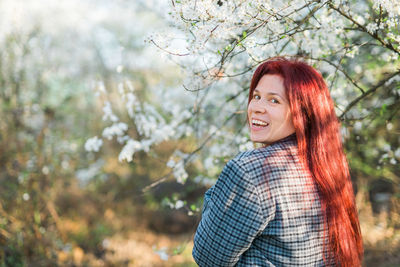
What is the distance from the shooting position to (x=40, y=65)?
4.98 meters

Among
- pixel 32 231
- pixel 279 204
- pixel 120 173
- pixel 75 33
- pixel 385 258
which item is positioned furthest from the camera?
pixel 75 33

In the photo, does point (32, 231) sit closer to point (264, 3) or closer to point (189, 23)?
point (189, 23)

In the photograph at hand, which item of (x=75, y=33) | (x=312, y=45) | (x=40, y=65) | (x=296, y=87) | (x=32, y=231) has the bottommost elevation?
(x=32, y=231)

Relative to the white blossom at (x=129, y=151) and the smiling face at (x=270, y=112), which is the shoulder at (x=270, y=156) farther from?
the white blossom at (x=129, y=151)

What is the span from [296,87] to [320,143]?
24 cm

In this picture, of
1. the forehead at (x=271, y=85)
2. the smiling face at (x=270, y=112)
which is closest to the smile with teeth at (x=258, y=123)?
the smiling face at (x=270, y=112)

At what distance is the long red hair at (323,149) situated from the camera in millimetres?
1298

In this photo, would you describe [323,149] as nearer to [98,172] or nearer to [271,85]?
[271,85]

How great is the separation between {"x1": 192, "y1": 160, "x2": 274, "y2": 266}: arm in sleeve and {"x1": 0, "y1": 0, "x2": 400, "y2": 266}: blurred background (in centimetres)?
91

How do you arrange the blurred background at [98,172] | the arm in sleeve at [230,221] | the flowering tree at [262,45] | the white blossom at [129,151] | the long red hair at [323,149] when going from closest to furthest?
the arm in sleeve at [230,221] → the long red hair at [323,149] → the flowering tree at [262,45] → the white blossom at [129,151] → the blurred background at [98,172]

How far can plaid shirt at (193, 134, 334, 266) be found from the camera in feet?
3.85

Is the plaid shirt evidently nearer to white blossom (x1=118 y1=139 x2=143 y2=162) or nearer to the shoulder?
the shoulder

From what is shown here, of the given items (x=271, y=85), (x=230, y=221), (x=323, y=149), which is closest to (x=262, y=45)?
(x=271, y=85)

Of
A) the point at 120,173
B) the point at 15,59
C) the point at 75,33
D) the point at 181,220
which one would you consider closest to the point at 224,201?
the point at 15,59
